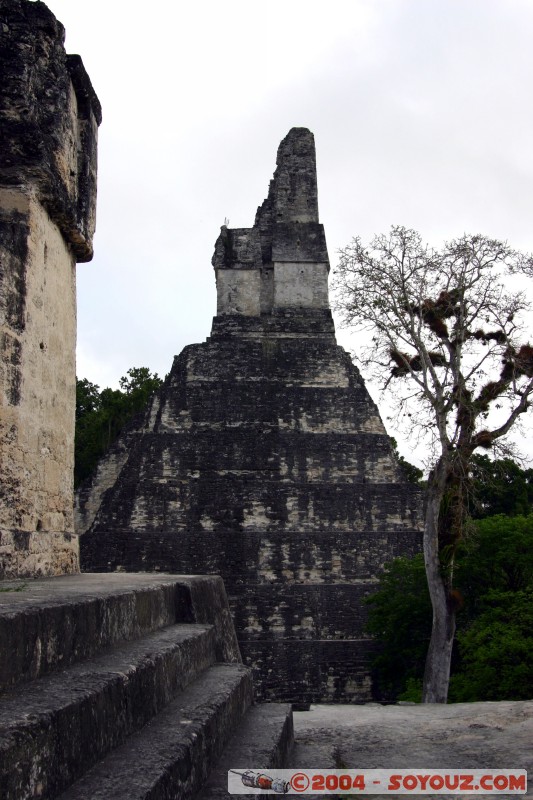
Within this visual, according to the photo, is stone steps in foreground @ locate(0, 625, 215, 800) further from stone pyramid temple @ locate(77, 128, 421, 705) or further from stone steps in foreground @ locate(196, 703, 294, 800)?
stone pyramid temple @ locate(77, 128, 421, 705)

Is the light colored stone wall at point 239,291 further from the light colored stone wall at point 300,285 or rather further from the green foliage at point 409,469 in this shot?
the green foliage at point 409,469

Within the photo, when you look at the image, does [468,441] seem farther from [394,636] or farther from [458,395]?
[394,636]

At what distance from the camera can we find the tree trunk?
902 cm

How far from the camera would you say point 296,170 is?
807 inches

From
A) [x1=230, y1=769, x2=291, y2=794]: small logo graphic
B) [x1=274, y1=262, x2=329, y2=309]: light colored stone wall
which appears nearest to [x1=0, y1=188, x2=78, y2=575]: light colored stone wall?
[x1=230, y1=769, x2=291, y2=794]: small logo graphic

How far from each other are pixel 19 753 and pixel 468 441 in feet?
28.1

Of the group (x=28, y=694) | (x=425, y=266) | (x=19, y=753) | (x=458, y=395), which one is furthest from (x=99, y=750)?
(x=425, y=266)

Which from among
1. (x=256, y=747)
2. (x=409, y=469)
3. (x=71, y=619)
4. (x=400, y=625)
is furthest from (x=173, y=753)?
(x=409, y=469)

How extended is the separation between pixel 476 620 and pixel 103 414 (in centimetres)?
1872

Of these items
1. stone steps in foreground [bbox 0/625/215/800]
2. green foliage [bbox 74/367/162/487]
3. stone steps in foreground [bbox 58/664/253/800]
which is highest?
green foliage [bbox 74/367/162/487]

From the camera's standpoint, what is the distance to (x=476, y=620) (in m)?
10.5

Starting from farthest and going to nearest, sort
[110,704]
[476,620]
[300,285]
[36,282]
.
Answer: [300,285] → [476,620] → [36,282] → [110,704]

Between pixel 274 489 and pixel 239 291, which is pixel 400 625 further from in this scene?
→ pixel 239 291

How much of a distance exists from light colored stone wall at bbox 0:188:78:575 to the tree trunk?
5896mm
